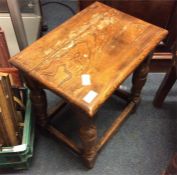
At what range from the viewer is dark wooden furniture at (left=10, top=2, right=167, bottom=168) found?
0.76m

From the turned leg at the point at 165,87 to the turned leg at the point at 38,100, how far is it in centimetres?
52

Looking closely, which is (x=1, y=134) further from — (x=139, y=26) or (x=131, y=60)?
(x=139, y=26)

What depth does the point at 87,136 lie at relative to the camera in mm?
852

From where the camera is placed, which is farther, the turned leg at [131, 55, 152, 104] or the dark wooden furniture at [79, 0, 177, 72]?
the dark wooden furniture at [79, 0, 177, 72]

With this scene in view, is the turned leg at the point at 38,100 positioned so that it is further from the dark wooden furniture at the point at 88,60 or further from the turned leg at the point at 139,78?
the turned leg at the point at 139,78

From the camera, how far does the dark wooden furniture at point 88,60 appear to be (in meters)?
0.76

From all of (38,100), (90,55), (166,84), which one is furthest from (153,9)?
(38,100)

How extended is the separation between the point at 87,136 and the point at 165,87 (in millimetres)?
498

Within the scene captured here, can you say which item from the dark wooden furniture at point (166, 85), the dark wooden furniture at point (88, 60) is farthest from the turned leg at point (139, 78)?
the dark wooden furniture at point (166, 85)

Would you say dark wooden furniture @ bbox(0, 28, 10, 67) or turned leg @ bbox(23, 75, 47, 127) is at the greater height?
dark wooden furniture @ bbox(0, 28, 10, 67)

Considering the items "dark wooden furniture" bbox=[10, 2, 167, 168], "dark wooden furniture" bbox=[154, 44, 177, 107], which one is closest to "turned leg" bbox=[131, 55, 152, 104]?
"dark wooden furniture" bbox=[10, 2, 167, 168]

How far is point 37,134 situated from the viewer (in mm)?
1169

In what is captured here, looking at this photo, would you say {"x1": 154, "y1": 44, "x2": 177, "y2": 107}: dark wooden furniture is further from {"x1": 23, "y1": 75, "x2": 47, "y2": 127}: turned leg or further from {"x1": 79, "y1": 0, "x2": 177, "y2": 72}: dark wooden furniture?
{"x1": 23, "y1": 75, "x2": 47, "y2": 127}: turned leg

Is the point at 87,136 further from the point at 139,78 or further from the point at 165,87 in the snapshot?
the point at 165,87
